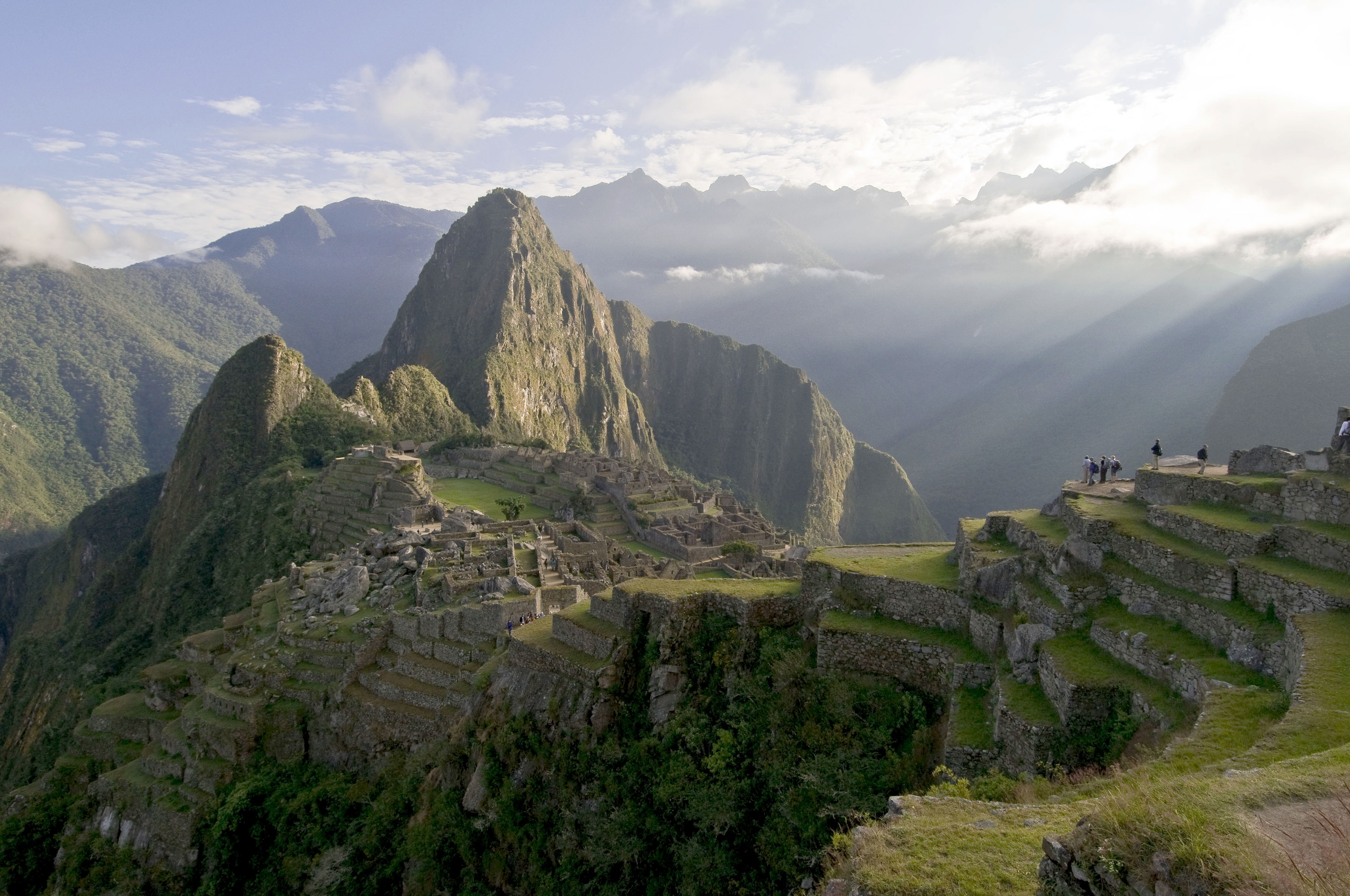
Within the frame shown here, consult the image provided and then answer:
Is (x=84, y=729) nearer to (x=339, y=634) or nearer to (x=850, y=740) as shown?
(x=339, y=634)

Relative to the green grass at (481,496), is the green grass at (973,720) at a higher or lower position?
higher

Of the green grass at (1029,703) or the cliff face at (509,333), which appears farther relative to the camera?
the cliff face at (509,333)

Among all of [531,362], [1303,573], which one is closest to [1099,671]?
[1303,573]

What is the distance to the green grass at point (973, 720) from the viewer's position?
30.9 feet

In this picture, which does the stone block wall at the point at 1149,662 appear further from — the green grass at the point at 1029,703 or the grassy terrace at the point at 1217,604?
the green grass at the point at 1029,703

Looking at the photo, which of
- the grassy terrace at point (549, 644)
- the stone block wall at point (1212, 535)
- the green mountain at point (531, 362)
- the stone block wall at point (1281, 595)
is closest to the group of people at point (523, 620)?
the grassy terrace at point (549, 644)

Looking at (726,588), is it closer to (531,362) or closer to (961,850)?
(961,850)

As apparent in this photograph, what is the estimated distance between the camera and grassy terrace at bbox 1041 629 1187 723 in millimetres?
8289

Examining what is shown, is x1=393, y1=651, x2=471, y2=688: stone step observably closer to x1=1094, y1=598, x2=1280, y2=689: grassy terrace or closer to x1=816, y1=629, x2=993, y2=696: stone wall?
x1=816, y1=629, x2=993, y2=696: stone wall

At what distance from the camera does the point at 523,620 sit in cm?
1992

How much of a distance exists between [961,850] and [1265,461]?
10.3 metres

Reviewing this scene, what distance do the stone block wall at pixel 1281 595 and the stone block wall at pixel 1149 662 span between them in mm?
1267

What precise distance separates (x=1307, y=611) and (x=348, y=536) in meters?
51.0

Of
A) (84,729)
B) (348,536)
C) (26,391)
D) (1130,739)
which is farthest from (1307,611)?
(26,391)
